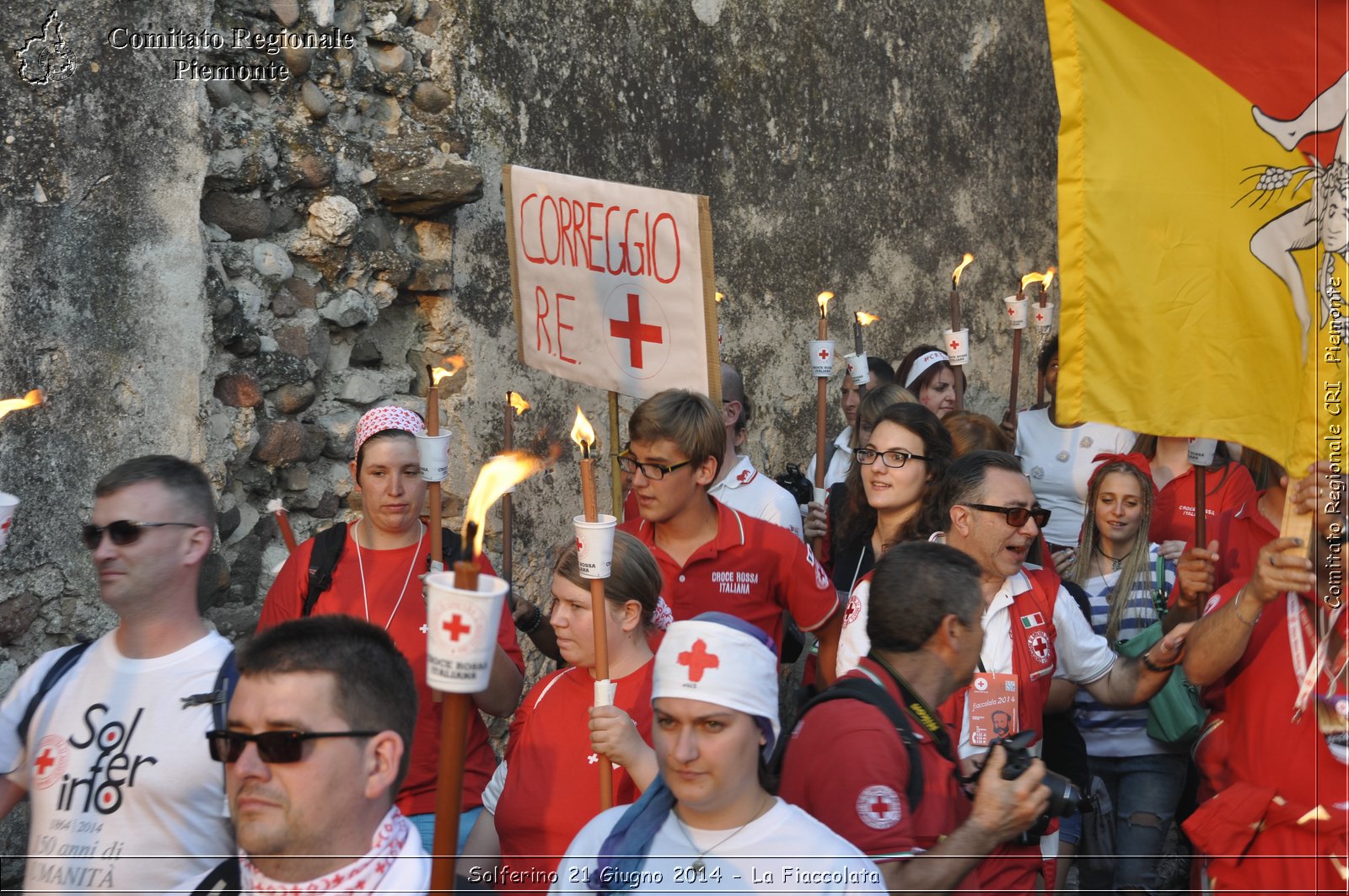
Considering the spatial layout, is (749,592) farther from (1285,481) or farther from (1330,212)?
(1330,212)

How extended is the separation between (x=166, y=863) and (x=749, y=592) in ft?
7.02

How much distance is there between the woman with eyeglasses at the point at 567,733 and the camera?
3289 millimetres

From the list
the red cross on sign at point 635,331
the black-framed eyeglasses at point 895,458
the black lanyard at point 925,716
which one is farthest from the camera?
the black-framed eyeglasses at point 895,458

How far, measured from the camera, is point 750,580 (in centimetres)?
443

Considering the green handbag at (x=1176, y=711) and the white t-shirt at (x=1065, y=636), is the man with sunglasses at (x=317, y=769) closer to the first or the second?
the white t-shirt at (x=1065, y=636)

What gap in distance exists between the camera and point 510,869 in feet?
11.0

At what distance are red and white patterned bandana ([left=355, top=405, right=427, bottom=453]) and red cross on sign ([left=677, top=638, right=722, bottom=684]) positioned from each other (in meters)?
1.81

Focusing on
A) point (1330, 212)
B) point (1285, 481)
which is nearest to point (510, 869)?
point (1285, 481)

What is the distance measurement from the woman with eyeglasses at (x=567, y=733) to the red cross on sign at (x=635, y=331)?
3.19ft

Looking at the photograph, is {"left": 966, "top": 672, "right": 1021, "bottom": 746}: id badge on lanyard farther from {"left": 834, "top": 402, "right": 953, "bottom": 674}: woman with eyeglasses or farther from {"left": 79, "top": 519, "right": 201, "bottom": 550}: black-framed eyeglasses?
{"left": 79, "top": 519, "right": 201, "bottom": 550}: black-framed eyeglasses

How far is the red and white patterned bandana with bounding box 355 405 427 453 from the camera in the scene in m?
4.21

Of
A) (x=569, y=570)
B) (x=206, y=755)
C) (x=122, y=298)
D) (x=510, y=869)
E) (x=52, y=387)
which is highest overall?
(x=122, y=298)

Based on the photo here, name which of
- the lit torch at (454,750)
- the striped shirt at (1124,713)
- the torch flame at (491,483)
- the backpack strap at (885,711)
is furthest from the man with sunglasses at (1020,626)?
the lit torch at (454,750)

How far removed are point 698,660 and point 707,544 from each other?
71.4 inches
